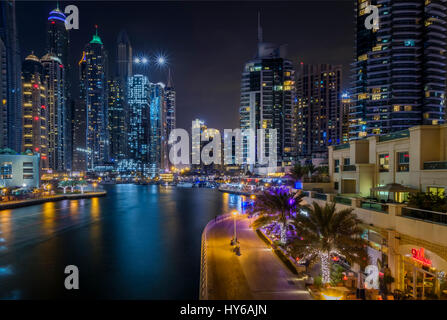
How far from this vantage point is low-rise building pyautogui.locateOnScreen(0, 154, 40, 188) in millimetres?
78938

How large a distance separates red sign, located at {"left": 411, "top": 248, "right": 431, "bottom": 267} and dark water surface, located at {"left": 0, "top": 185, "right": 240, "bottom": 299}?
13.1 metres

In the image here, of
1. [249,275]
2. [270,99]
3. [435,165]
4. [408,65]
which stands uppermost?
[270,99]

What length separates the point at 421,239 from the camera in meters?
11.8

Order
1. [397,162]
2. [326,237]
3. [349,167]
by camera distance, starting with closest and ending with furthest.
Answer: [326,237] < [397,162] < [349,167]

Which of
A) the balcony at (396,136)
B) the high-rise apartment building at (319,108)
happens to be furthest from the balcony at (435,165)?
the high-rise apartment building at (319,108)

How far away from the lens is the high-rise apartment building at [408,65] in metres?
70.6

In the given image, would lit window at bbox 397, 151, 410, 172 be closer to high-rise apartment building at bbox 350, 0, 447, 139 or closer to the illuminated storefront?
the illuminated storefront

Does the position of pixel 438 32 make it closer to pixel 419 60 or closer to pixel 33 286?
pixel 419 60

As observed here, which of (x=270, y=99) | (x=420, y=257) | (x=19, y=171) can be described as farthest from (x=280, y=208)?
(x=270, y=99)

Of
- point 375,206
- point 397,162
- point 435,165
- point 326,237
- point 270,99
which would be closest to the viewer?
point 326,237

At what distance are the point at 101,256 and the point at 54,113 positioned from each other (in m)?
180

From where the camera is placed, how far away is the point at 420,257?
11.5 metres

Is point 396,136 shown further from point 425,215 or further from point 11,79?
point 11,79
